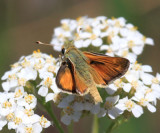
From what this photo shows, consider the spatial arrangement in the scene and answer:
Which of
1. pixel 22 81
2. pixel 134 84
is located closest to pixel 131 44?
pixel 134 84

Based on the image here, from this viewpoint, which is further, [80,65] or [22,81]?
[22,81]

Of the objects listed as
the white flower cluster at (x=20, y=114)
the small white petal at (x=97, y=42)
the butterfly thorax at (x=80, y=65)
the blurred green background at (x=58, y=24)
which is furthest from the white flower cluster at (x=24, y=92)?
the blurred green background at (x=58, y=24)

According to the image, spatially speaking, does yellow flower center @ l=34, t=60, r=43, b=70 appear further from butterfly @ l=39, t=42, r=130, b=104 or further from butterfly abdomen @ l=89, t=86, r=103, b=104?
butterfly abdomen @ l=89, t=86, r=103, b=104

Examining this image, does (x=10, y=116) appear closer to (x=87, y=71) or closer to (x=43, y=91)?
(x=43, y=91)

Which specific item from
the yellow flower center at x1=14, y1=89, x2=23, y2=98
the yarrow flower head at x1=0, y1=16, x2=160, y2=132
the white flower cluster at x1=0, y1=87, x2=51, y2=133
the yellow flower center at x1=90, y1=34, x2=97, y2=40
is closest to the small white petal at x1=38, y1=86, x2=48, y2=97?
the yarrow flower head at x1=0, y1=16, x2=160, y2=132

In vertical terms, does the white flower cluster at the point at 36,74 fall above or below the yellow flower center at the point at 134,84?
above

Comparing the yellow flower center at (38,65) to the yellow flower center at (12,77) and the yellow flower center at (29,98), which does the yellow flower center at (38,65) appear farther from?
the yellow flower center at (29,98)
